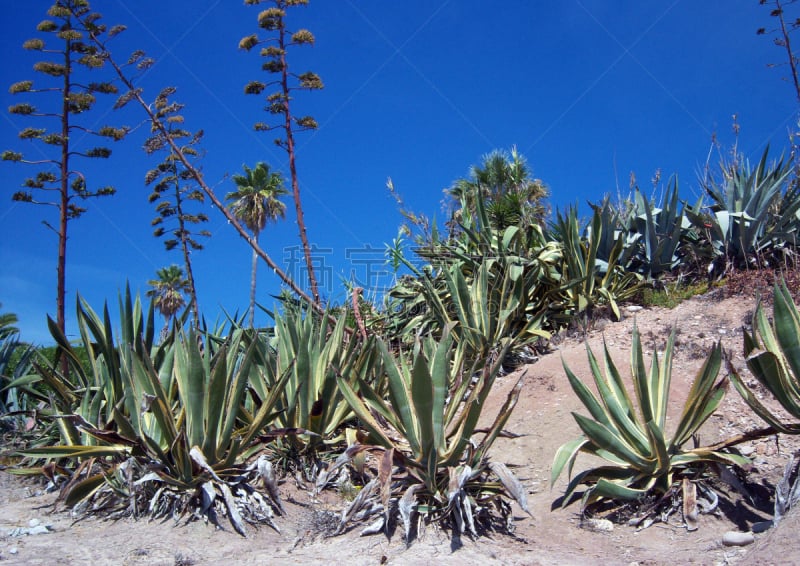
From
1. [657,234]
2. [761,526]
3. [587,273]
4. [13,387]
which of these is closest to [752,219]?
[657,234]

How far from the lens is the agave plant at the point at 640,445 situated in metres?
3.76

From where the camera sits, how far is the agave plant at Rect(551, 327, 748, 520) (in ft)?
12.3

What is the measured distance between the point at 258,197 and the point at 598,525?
26.2 meters

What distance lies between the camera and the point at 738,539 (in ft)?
10.7

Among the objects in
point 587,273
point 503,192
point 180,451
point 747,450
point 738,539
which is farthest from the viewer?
point 503,192

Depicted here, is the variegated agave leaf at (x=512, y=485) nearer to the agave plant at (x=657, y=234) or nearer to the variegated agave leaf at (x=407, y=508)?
the variegated agave leaf at (x=407, y=508)

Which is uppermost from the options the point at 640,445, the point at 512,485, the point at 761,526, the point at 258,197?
the point at 258,197

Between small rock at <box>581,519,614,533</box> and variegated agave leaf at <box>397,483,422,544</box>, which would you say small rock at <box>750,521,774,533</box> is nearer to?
small rock at <box>581,519,614,533</box>

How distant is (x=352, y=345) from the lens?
17.6ft

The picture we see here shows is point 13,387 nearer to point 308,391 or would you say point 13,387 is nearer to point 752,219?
point 308,391

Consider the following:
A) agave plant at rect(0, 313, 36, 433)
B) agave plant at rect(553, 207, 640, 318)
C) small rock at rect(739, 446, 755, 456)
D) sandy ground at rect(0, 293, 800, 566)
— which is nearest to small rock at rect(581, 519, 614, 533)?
sandy ground at rect(0, 293, 800, 566)

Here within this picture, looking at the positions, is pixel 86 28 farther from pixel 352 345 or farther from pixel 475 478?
pixel 475 478

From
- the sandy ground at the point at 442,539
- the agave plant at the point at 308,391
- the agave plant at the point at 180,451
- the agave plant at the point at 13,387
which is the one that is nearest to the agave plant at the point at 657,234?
the sandy ground at the point at 442,539

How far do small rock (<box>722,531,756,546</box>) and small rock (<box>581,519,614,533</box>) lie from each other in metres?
0.64
